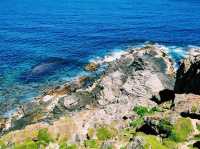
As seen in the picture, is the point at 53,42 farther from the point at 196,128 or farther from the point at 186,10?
the point at 196,128

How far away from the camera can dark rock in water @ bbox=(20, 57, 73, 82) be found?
6956 centimetres

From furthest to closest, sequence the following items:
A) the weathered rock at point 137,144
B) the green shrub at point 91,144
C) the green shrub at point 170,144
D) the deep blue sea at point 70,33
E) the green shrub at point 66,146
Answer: the deep blue sea at point 70,33, the green shrub at point 66,146, the green shrub at point 91,144, the green shrub at point 170,144, the weathered rock at point 137,144

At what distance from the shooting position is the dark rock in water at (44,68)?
69.6 metres

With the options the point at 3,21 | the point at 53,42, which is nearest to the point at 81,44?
the point at 53,42

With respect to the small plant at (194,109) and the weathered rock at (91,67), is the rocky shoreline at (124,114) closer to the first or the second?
the small plant at (194,109)

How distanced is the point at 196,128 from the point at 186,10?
4331 inches

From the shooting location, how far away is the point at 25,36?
10194cm

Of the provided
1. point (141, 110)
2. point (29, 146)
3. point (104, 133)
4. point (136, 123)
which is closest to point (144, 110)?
point (141, 110)

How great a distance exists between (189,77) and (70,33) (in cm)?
6976

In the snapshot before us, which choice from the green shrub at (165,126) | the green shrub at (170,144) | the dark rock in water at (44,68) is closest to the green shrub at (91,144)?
the green shrub at (165,126)

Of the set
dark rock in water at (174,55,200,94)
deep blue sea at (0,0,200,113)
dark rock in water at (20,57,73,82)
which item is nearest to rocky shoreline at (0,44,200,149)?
dark rock in water at (174,55,200,94)

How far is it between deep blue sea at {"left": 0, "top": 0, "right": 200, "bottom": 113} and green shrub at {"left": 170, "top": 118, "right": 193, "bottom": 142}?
3238 cm

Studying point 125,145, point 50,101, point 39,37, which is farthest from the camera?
point 39,37

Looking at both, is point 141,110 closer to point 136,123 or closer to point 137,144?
point 136,123
